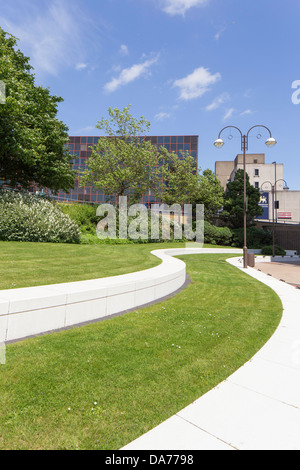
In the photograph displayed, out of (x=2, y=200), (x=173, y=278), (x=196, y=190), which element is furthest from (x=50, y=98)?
(x=173, y=278)

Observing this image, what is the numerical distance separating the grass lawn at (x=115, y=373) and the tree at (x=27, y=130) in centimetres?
1813

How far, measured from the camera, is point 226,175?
Answer: 258ft

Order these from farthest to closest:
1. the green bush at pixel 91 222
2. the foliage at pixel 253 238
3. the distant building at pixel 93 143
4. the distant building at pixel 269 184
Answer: the distant building at pixel 93 143, the distant building at pixel 269 184, the foliage at pixel 253 238, the green bush at pixel 91 222

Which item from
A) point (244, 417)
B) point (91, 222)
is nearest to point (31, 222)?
point (91, 222)

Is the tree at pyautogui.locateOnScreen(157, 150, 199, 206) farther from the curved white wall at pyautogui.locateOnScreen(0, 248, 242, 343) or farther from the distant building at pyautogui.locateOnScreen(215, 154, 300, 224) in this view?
the curved white wall at pyautogui.locateOnScreen(0, 248, 242, 343)

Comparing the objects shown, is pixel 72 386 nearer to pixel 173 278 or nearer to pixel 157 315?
pixel 157 315

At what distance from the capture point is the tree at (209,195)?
39.4m

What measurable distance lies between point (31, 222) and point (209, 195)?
94.9ft

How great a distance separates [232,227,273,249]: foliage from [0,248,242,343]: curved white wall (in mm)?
29184

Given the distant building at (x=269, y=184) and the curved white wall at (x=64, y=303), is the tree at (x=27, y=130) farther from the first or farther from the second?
the distant building at (x=269, y=184)

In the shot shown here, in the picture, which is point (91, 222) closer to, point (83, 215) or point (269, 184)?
point (83, 215)

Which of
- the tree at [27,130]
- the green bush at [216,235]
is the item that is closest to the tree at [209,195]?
the green bush at [216,235]

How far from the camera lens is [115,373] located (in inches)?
148
